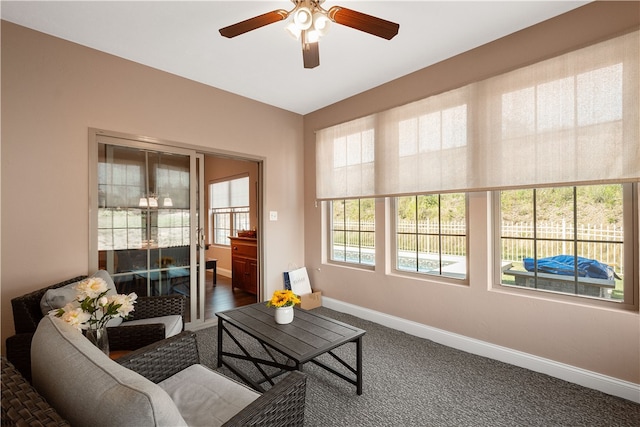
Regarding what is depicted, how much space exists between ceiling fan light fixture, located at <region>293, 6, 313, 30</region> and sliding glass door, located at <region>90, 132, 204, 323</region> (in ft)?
6.85

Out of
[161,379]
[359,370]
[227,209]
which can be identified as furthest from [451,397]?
[227,209]

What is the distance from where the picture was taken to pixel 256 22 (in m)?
1.91

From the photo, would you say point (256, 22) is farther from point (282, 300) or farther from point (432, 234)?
point (432, 234)

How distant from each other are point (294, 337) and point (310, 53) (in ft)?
6.68

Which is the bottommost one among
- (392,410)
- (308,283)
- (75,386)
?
(392,410)

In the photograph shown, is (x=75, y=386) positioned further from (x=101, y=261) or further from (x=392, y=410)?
(x=101, y=261)

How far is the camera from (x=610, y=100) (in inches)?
82.4

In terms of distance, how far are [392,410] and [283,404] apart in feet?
3.59

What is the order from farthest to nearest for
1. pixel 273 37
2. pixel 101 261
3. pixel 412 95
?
pixel 412 95
pixel 101 261
pixel 273 37

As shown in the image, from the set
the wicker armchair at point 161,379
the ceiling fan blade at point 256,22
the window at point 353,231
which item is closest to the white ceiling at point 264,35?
the ceiling fan blade at point 256,22

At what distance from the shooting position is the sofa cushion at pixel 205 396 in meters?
1.32

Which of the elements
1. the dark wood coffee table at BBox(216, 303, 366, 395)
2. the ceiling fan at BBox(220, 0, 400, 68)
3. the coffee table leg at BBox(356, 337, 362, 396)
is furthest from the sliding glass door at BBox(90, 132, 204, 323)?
the coffee table leg at BBox(356, 337, 362, 396)

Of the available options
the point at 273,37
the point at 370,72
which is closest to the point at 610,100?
the point at 370,72

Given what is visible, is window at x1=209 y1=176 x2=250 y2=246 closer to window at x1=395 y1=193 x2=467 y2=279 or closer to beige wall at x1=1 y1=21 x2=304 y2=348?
beige wall at x1=1 y1=21 x2=304 y2=348
